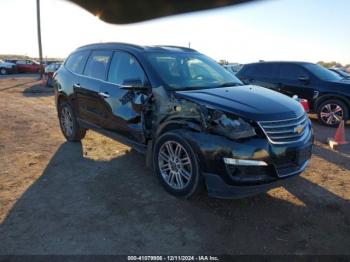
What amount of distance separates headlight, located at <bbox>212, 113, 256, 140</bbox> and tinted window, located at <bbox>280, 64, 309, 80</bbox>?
6725 mm

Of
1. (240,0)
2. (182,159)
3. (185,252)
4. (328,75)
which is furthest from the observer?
(328,75)

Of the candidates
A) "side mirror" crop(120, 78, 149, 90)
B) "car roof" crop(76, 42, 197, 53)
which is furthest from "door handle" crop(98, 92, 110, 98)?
"car roof" crop(76, 42, 197, 53)

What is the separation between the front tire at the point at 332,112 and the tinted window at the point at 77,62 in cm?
631

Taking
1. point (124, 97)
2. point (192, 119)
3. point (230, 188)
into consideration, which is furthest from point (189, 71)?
point (230, 188)

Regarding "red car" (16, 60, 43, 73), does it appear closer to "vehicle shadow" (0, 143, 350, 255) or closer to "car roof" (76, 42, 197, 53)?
"car roof" (76, 42, 197, 53)

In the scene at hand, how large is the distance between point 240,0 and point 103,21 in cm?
195

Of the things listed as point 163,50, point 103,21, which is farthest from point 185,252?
point 103,21

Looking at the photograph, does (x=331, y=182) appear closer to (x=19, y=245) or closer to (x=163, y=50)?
(x=163, y=50)

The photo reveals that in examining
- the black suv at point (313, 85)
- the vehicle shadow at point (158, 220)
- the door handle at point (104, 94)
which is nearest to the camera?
the vehicle shadow at point (158, 220)

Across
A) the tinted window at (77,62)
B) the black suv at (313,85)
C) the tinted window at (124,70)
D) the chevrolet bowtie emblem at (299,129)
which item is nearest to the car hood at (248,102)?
the chevrolet bowtie emblem at (299,129)

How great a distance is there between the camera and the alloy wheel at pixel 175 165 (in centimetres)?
407

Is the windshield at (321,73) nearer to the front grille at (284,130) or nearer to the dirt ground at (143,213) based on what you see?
the dirt ground at (143,213)

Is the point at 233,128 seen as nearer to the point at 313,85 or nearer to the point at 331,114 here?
the point at 331,114

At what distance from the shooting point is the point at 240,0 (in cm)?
464
